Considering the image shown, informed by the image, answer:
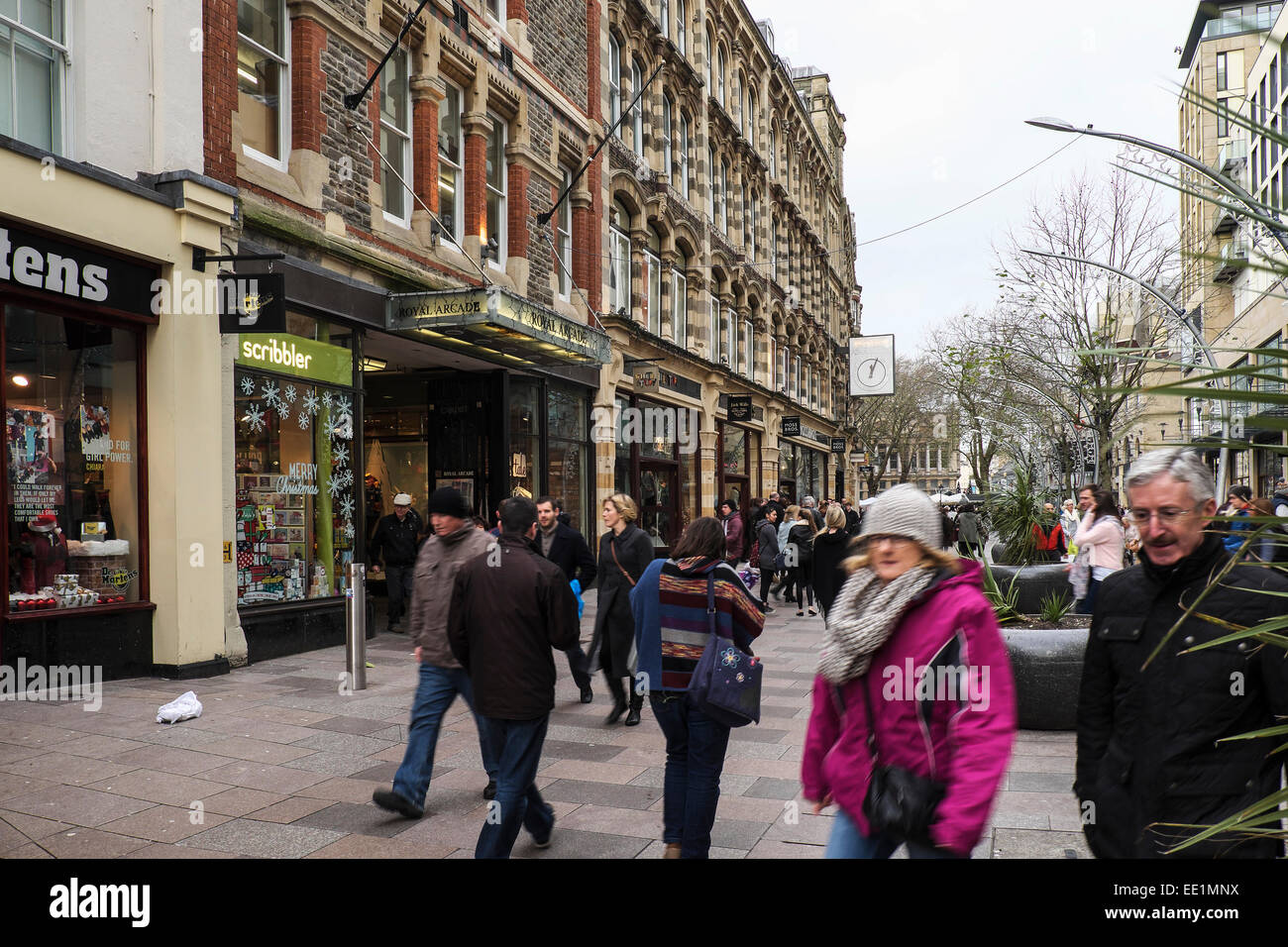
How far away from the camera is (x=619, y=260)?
20859mm

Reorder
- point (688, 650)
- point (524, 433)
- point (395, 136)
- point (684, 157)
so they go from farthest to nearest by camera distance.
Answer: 1. point (684, 157)
2. point (524, 433)
3. point (395, 136)
4. point (688, 650)

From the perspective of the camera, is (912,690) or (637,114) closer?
(912,690)

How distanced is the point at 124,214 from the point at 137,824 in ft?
19.6

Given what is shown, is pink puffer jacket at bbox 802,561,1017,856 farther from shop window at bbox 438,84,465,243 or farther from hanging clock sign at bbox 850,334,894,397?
hanging clock sign at bbox 850,334,894,397

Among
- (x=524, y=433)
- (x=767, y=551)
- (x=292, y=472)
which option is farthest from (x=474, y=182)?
(x=767, y=551)

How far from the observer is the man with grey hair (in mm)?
2521

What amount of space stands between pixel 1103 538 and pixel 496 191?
11.2 m

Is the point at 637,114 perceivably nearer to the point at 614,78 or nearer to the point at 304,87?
the point at 614,78

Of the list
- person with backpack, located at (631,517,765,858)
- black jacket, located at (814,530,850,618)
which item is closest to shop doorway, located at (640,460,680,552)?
black jacket, located at (814,530,850,618)

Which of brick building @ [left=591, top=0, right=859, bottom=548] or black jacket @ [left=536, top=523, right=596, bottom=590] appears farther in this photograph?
brick building @ [left=591, top=0, right=859, bottom=548]

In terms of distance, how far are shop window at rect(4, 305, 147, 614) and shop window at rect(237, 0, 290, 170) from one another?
10.1 ft

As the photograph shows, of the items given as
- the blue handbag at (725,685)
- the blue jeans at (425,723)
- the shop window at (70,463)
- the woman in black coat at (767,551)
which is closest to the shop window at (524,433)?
the woman in black coat at (767,551)

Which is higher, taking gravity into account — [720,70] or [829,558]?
[720,70]
